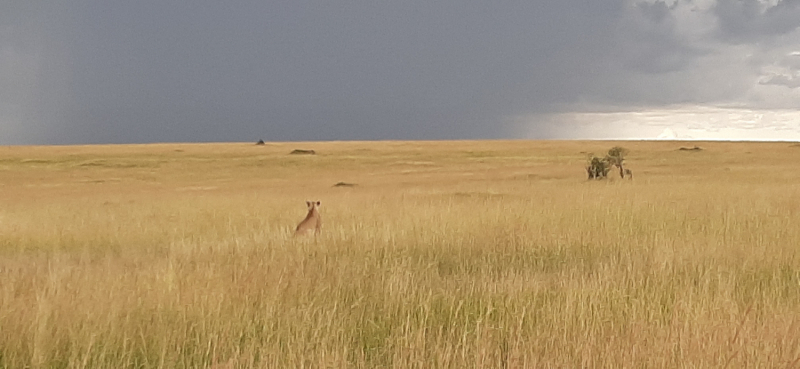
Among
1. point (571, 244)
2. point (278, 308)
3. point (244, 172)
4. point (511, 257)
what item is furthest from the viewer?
point (244, 172)

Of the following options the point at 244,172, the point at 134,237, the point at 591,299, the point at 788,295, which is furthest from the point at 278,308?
the point at 244,172

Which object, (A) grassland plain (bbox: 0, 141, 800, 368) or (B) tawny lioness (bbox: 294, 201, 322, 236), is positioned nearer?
(A) grassland plain (bbox: 0, 141, 800, 368)

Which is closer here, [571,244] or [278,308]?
[278,308]

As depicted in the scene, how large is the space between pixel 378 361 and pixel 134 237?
24.9 ft

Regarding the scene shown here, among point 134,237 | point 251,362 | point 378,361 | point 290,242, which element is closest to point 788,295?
point 378,361

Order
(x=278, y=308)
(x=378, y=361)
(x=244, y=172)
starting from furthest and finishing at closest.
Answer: (x=244, y=172) < (x=278, y=308) < (x=378, y=361)

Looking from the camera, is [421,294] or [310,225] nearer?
[421,294]

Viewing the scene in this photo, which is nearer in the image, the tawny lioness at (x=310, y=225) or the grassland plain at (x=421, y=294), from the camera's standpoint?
the grassland plain at (x=421, y=294)

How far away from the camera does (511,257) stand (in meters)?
8.38

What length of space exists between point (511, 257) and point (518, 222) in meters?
2.85

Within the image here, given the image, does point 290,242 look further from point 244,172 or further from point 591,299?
point 244,172

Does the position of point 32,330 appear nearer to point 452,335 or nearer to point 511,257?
point 452,335

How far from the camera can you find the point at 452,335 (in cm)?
464

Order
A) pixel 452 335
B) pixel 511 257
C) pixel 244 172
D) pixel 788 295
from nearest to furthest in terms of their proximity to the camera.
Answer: pixel 452 335
pixel 788 295
pixel 511 257
pixel 244 172
